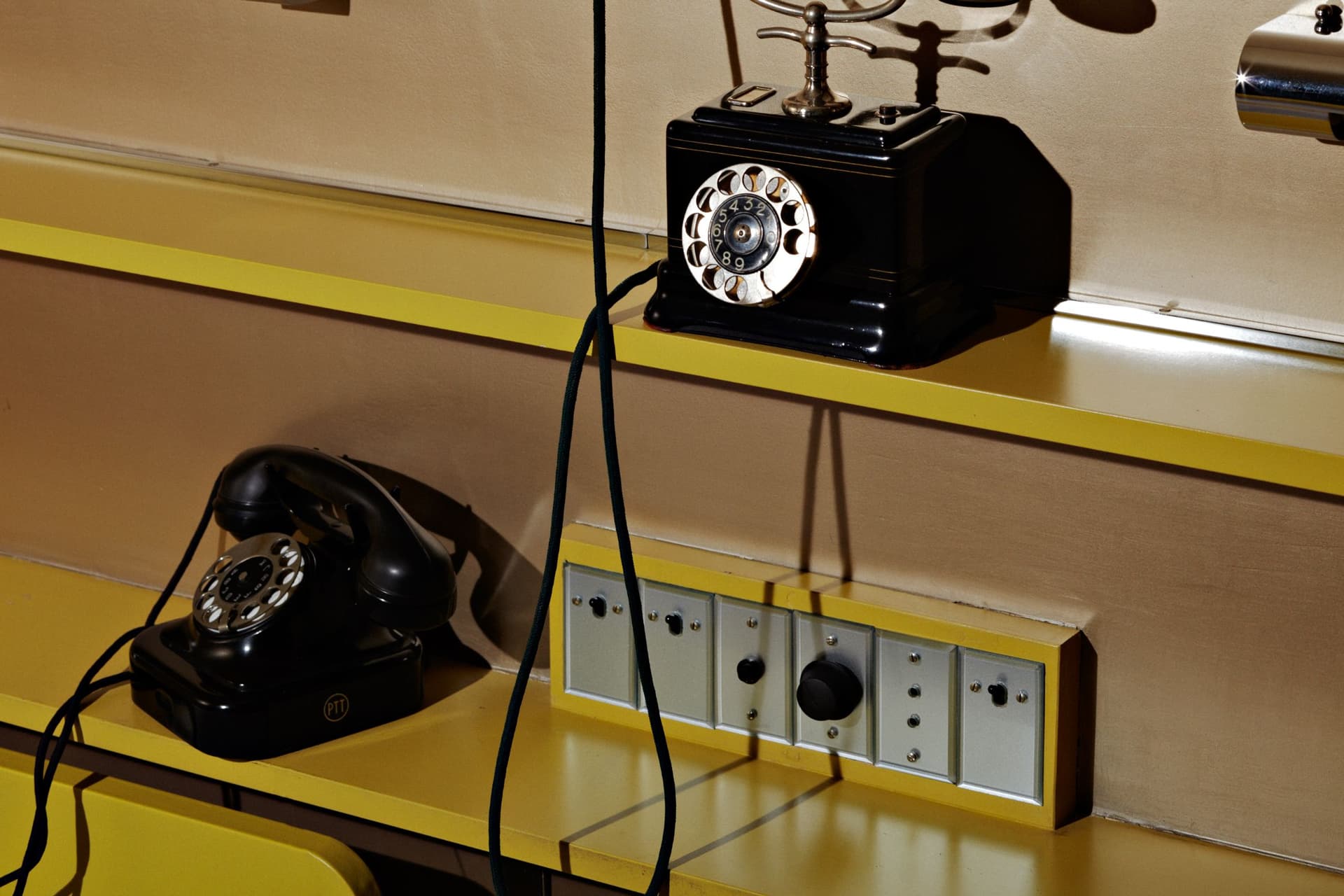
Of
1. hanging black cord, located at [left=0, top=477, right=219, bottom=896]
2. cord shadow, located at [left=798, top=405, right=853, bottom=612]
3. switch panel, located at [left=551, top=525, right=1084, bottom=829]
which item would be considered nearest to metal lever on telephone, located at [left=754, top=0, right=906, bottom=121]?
cord shadow, located at [left=798, top=405, right=853, bottom=612]

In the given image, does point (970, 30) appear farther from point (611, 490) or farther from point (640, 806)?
point (640, 806)

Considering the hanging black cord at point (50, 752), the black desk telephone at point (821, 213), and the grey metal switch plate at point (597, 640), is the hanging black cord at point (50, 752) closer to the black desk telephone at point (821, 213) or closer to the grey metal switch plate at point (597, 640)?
the grey metal switch plate at point (597, 640)

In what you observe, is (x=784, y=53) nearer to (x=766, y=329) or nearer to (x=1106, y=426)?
(x=766, y=329)

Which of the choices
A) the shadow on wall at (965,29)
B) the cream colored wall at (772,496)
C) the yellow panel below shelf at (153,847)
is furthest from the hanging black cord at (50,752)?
the shadow on wall at (965,29)

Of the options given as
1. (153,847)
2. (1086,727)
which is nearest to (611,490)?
(1086,727)

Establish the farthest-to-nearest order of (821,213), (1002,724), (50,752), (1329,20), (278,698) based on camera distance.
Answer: (50,752) → (278,698) → (1002,724) → (821,213) → (1329,20)

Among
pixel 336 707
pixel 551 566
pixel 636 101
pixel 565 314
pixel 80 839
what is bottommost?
pixel 80 839

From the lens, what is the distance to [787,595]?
128 centimetres

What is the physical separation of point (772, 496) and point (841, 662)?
147 millimetres

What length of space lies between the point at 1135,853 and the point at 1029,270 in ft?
1.46

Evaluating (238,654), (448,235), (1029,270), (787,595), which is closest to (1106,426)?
(1029,270)

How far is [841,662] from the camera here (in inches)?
50.1

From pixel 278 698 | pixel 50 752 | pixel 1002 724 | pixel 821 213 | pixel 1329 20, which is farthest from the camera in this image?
pixel 50 752

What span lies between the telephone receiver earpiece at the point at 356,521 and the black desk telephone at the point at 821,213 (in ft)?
1.07
